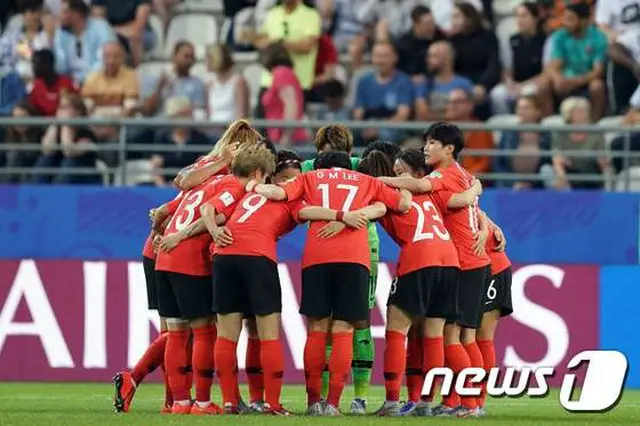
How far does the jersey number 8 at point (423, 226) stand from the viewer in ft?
49.0

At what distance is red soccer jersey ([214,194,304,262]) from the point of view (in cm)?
1463

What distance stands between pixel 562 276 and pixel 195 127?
425cm

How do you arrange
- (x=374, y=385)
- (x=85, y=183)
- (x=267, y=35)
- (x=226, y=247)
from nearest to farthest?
1. (x=226, y=247)
2. (x=374, y=385)
3. (x=85, y=183)
4. (x=267, y=35)

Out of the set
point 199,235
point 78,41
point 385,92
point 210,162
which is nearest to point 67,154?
point 78,41

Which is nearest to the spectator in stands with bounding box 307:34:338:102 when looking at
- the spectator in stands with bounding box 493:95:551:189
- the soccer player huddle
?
the spectator in stands with bounding box 493:95:551:189

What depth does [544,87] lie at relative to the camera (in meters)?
22.7

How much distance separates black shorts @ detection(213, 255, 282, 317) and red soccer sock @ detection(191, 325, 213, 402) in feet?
1.39

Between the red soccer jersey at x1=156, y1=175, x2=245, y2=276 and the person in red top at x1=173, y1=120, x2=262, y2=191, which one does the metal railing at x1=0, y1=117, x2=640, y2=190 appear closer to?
the person in red top at x1=173, y1=120, x2=262, y2=191

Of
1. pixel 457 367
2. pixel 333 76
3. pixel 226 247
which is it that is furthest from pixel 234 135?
pixel 333 76

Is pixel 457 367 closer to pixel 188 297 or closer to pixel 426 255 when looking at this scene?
pixel 426 255

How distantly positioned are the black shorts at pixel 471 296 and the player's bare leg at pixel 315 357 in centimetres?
105

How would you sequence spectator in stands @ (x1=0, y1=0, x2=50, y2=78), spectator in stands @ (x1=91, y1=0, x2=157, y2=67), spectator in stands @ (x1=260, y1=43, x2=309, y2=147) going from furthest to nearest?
spectator in stands @ (x1=91, y1=0, x2=157, y2=67) → spectator in stands @ (x1=0, y1=0, x2=50, y2=78) → spectator in stands @ (x1=260, y1=43, x2=309, y2=147)

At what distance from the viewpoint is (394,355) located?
14875 millimetres
